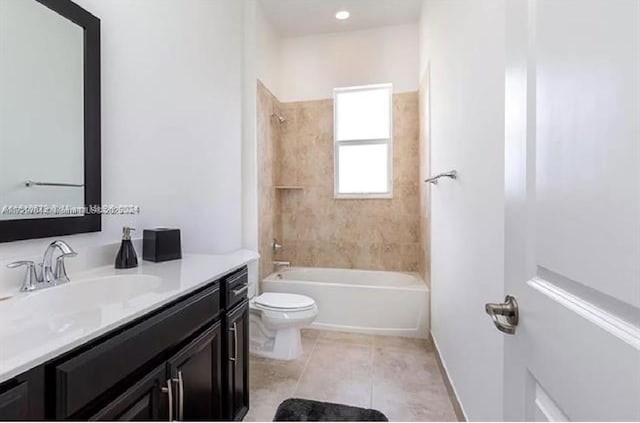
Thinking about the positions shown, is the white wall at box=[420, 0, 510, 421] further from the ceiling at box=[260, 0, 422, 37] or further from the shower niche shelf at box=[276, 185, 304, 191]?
the shower niche shelf at box=[276, 185, 304, 191]

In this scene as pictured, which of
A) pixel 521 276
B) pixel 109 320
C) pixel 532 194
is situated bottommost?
pixel 109 320

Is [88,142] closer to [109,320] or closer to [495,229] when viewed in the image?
[109,320]

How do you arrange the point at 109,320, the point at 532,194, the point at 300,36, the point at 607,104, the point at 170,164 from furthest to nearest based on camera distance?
1. the point at 300,36
2. the point at 170,164
3. the point at 109,320
4. the point at 532,194
5. the point at 607,104

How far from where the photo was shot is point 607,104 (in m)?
0.41

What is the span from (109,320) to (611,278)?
1035 millimetres

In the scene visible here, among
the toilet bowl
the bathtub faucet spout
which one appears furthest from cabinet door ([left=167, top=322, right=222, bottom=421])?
the bathtub faucet spout

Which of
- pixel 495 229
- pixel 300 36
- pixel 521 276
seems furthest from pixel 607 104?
pixel 300 36

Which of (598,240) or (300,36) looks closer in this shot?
(598,240)

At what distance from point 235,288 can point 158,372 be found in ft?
1.81

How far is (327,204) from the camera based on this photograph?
11.6ft

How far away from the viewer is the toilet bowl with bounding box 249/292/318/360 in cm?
224

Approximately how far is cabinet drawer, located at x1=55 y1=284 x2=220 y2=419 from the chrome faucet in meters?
0.45

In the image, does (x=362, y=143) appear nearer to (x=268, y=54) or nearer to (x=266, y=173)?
(x=266, y=173)

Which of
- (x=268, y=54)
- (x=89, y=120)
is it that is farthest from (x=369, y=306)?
(x=268, y=54)
